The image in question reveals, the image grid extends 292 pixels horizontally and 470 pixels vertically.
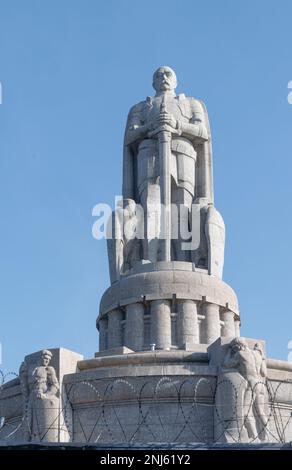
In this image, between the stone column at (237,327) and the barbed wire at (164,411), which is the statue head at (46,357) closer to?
the barbed wire at (164,411)

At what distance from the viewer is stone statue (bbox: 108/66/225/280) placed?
94.5ft

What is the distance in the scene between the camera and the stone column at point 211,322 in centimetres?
2700

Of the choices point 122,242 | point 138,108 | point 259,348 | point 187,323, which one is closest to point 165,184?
point 122,242

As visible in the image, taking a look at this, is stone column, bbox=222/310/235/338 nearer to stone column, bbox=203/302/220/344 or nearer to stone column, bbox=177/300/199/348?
stone column, bbox=203/302/220/344

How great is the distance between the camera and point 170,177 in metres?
29.9

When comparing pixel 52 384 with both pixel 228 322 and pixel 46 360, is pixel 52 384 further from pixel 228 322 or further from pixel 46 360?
pixel 228 322

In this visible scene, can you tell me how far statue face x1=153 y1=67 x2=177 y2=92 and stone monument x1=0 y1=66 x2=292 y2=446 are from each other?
33 mm

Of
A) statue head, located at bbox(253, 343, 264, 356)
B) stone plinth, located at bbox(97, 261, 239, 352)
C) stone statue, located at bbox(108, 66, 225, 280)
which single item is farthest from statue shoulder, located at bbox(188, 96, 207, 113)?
statue head, located at bbox(253, 343, 264, 356)

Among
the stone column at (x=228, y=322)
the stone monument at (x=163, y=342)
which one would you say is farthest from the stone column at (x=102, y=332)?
the stone column at (x=228, y=322)

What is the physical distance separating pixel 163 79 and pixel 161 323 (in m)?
8.62

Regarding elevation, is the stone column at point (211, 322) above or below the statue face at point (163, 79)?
below

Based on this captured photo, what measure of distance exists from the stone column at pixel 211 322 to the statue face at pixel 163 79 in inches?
305
